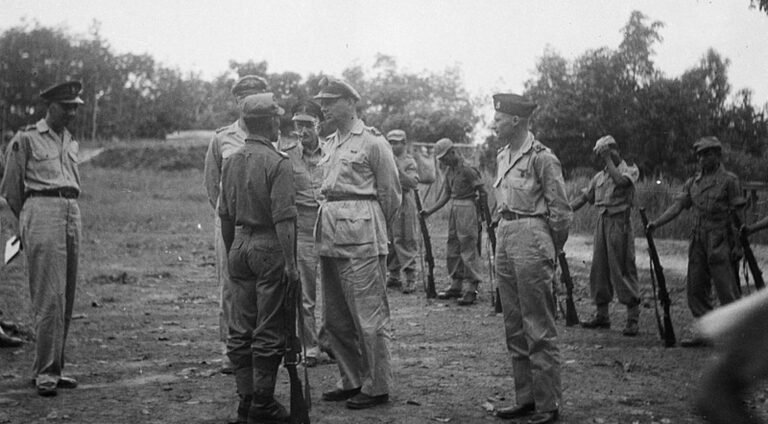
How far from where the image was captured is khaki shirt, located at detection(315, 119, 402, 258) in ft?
21.0

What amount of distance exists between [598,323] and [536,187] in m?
4.40

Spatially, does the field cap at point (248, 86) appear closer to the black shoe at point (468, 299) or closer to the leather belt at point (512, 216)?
the leather belt at point (512, 216)

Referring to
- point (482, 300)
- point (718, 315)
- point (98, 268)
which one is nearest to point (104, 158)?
point (98, 268)

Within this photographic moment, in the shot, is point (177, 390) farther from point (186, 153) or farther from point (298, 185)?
point (186, 153)

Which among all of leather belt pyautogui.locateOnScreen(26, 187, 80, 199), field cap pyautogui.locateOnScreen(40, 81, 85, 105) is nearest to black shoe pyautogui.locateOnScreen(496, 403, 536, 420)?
leather belt pyautogui.locateOnScreen(26, 187, 80, 199)

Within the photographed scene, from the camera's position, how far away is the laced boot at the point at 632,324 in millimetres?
9398

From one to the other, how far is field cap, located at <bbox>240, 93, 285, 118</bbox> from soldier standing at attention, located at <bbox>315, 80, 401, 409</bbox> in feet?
2.22

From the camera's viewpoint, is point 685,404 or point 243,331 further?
point 685,404

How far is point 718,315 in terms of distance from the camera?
1.65 metres

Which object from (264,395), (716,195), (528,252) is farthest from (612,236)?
(264,395)

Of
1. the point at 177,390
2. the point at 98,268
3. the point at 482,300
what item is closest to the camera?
the point at 177,390

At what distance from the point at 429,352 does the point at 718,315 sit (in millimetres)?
6973

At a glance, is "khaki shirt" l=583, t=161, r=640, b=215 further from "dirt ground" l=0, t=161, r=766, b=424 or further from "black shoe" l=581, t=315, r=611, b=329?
"dirt ground" l=0, t=161, r=766, b=424

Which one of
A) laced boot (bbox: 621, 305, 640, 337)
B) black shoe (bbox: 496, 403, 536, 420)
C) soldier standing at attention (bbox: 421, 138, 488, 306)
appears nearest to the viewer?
black shoe (bbox: 496, 403, 536, 420)
